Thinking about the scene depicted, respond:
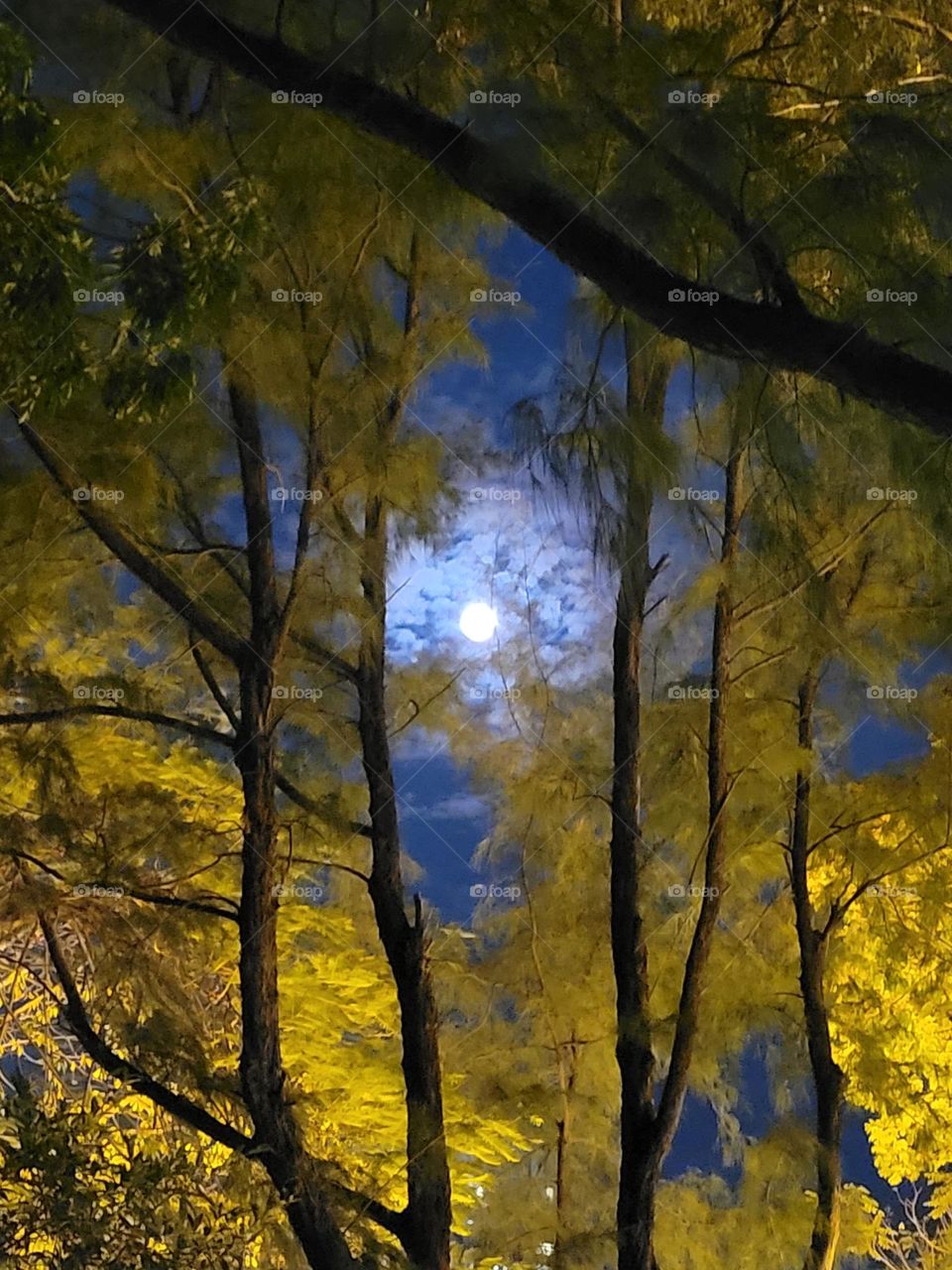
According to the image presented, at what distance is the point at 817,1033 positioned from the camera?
3.07m

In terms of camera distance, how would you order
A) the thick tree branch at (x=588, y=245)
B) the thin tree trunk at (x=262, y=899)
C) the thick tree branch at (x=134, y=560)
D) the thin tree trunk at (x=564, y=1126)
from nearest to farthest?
the thick tree branch at (x=588, y=245) → the thin tree trunk at (x=262, y=899) → the thick tree branch at (x=134, y=560) → the thin tree trunk at (x=564, y=1126)

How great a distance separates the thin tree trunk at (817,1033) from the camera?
2.90 metres

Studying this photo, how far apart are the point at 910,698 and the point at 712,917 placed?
0.90 meters

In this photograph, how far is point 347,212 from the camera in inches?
107

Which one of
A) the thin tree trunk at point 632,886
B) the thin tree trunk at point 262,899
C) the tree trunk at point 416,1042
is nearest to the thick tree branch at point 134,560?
the thin tree trunk at point 262,899

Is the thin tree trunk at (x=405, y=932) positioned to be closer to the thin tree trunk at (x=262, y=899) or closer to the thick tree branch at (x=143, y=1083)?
the thin tree trunk at (x=262, y=899)

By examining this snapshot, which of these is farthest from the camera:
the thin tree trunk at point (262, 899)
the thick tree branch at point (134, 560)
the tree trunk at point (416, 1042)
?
the thick tree branch at point (134, 560)

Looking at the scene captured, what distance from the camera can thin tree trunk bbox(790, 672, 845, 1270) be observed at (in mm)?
2902

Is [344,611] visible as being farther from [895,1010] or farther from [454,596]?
[895,1010]

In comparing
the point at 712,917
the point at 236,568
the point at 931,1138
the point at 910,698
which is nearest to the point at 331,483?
the point at 236,568

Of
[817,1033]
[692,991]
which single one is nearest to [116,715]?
[692,991]

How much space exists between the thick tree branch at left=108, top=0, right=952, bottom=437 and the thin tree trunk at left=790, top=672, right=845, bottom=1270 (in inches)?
71.4

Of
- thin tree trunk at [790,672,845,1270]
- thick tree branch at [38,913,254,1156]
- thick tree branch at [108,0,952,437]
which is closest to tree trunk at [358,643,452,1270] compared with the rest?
thick tree branch at [38,913,254,1156]

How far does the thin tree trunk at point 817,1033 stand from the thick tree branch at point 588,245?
181 centimetres
